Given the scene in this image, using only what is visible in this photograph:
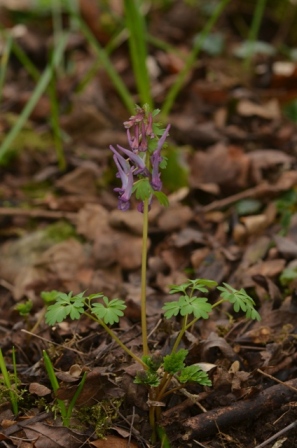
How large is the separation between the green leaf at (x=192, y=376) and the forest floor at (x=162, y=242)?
11cm

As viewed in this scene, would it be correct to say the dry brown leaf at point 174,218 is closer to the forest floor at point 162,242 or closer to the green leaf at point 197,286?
the forest floor at point 162,242

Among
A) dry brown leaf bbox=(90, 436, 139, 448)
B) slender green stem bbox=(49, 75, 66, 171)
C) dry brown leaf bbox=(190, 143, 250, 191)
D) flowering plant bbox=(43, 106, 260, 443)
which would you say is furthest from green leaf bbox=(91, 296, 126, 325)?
slender green stem bbox=(49, 75, 66, 171)

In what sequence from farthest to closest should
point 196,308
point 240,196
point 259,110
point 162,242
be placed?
point 259,110, point 240,196, point 162,242, point 196,308

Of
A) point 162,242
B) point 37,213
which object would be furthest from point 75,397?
point 37,213

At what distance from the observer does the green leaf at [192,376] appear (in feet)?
4.82

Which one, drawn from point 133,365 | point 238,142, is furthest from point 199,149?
point 133,365

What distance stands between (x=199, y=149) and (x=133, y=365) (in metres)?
1.85

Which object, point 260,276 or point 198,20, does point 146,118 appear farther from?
point 198,20

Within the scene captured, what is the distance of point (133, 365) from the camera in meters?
1.64

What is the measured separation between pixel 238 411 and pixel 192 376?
190 millimetres

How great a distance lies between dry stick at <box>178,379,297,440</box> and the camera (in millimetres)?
1536

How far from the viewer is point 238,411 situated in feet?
5.14

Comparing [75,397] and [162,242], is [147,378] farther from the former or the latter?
[162,242]

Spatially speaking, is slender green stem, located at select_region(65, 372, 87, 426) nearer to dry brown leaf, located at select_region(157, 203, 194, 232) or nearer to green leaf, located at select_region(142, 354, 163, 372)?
green leaf, located at select_region(142, 354, 163, 372)
